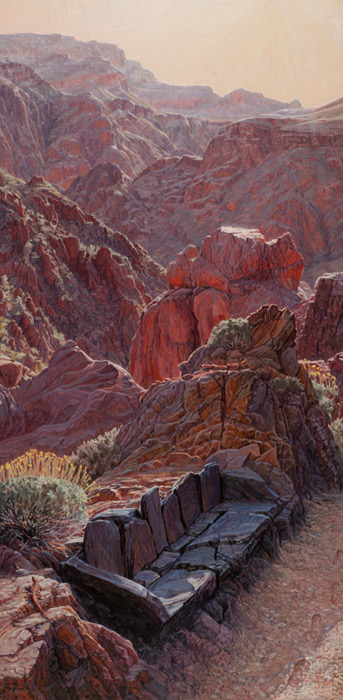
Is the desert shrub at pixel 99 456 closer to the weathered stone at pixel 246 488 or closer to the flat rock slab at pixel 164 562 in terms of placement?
the weathered stone at pixel 246 488

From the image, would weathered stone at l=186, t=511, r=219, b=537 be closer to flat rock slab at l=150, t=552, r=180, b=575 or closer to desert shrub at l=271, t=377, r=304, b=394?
flat rock slab at l=150, t=552, r=180, b=575

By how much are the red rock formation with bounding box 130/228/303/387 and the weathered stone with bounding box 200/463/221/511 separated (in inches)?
717

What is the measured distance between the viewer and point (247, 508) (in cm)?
826

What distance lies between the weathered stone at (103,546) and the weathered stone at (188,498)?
1.65 meters

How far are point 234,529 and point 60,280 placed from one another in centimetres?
4187

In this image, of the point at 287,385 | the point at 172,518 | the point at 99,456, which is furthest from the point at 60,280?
the point at 172,518

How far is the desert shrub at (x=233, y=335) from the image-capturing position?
12758 millimetres

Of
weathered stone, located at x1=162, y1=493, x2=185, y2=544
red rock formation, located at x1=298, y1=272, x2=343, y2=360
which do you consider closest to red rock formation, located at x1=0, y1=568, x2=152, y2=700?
weathered stone, located at x1=162, y1=493, x2=185, y2=544

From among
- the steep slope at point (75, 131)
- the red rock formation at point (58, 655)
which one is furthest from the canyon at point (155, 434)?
the steep slope at point (75, 131)

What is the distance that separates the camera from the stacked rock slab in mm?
5633

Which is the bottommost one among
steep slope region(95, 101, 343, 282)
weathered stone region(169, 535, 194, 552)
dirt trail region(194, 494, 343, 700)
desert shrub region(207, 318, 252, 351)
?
dirt trail region(194, 494, 343, 700)

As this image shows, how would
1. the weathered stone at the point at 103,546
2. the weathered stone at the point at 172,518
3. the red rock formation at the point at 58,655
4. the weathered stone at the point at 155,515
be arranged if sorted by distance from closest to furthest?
the red rock formation at the point at 58,655 → the weathered stone at the point at 103,546 → the weathered stone at the point at 155,515 → the weathered stone at the point at 172,518

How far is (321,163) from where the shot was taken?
75.4 metres

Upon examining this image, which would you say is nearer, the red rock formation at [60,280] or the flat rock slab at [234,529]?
the flat rock slab at [234,529]
